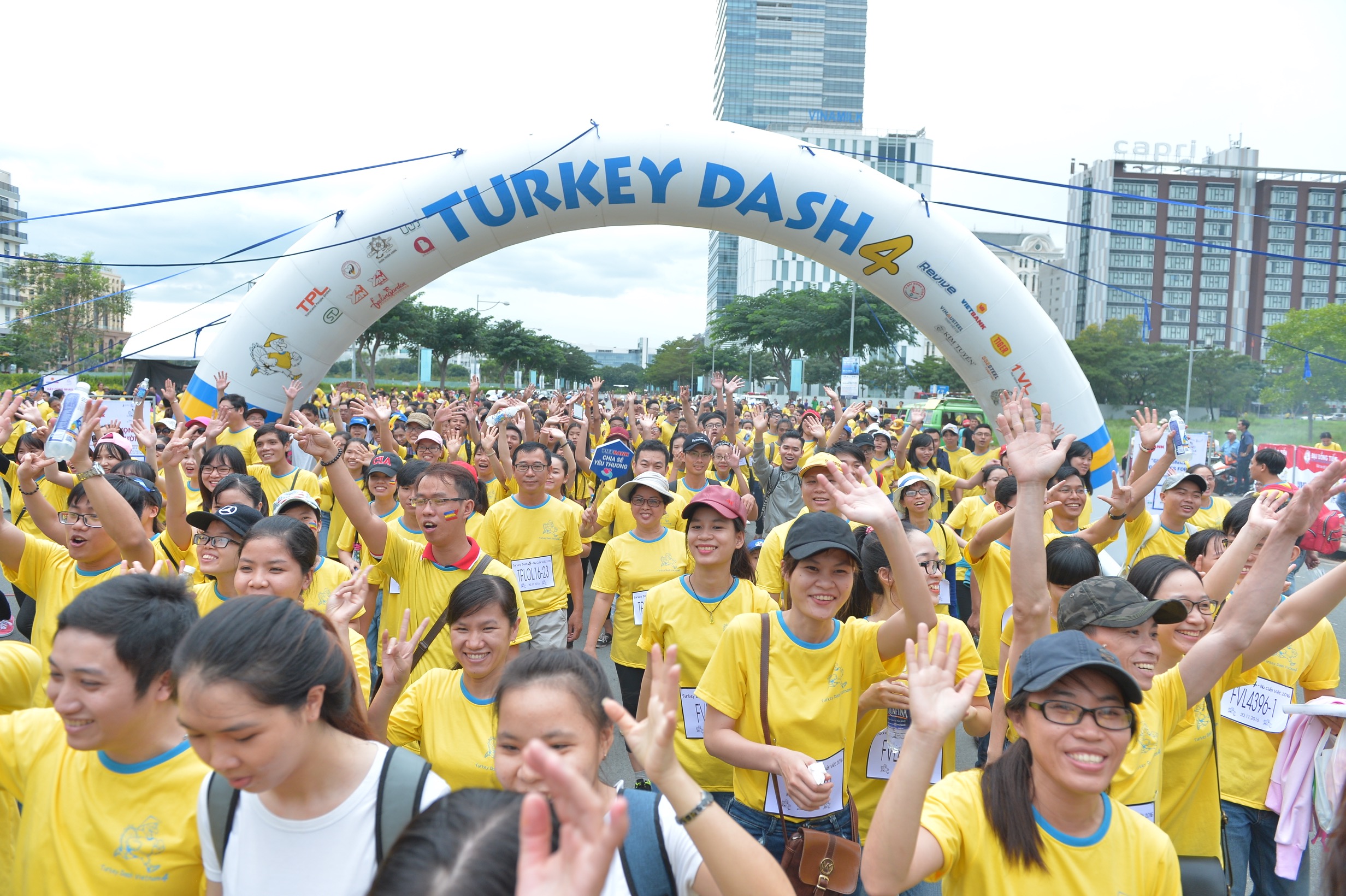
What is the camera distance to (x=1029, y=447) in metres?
2.83

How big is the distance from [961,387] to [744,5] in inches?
2882

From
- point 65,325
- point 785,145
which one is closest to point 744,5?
point 65,325

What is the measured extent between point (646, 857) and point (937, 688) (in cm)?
71

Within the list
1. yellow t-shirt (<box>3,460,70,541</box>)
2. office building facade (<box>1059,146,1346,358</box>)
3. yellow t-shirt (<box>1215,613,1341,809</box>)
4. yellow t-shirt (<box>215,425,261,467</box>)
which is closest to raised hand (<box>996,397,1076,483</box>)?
yellow t-shirt (<box>1215,613,1341,809</box>)

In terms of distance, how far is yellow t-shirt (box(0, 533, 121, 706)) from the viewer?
11.0ft

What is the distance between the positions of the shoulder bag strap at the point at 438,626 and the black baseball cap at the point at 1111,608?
6.42 feet

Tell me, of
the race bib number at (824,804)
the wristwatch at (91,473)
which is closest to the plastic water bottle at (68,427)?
the wristwatch at (91,473)

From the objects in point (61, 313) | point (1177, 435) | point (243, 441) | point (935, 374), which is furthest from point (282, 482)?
point (935, 374)

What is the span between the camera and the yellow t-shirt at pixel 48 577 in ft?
11.0

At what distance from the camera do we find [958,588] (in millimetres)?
5953

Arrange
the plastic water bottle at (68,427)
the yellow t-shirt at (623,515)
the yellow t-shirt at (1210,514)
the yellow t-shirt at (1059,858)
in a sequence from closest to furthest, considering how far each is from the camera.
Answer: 1. the yellow t-shirt at (1059,858)
2. the plastic water bottle at (68,427)
3. the yellow t-shirt at (1210,514)
4. the yellow t-shirt at (623,515)

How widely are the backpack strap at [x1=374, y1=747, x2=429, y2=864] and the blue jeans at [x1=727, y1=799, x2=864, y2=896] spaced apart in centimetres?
120

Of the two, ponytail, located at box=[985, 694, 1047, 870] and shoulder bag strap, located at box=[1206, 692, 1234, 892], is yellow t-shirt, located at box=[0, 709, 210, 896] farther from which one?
shoulder bag strap, located at box=[1206, 692, 1234, 892]

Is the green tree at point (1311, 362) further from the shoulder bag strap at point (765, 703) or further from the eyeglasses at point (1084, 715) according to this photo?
the eyeglasses at point (1084, 715)
